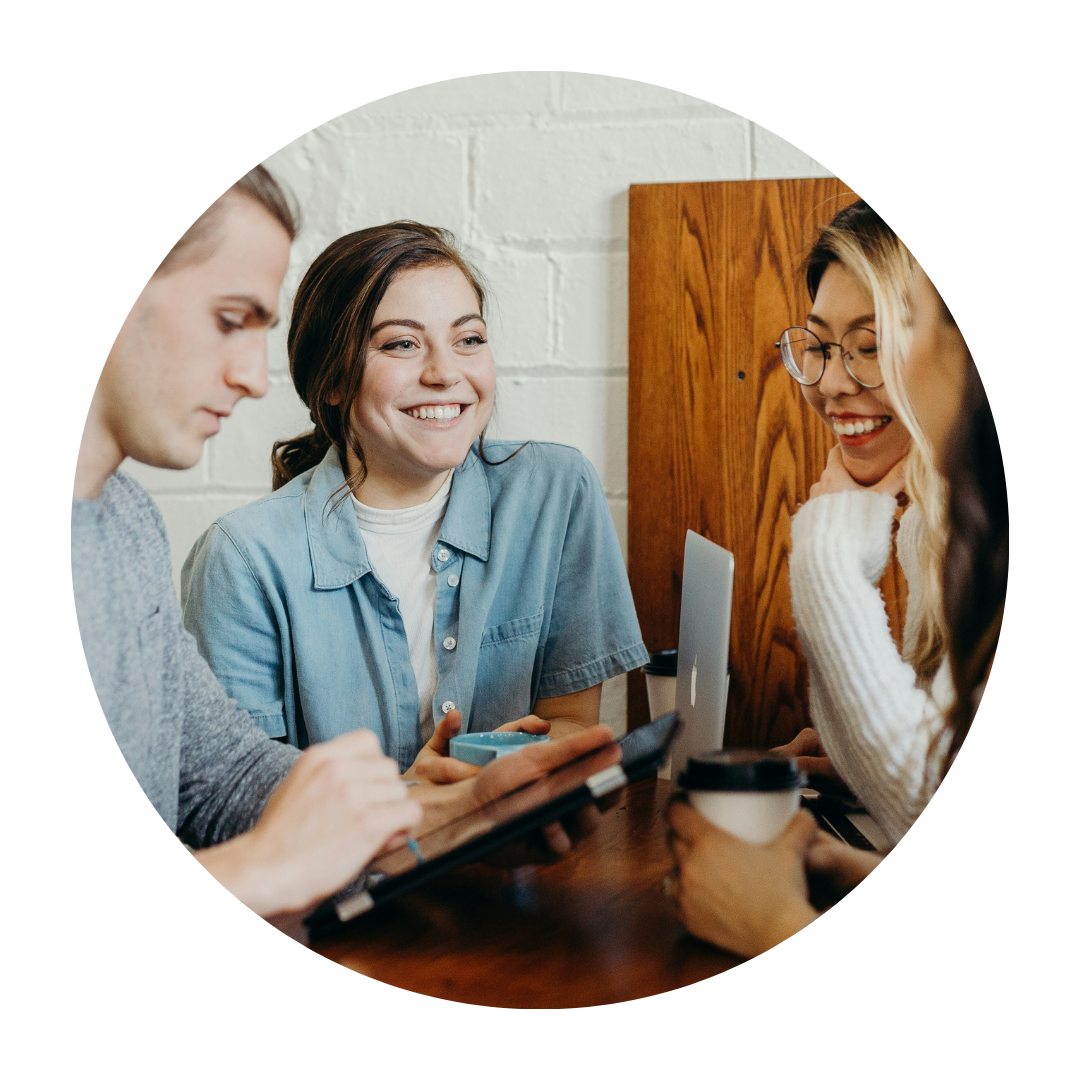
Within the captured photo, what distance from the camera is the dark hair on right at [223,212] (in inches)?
33.5

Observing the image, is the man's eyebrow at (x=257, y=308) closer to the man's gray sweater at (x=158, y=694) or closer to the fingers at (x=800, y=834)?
the man's gray sweater at (x=158, y=694)

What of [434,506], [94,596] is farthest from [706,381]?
[94,596]

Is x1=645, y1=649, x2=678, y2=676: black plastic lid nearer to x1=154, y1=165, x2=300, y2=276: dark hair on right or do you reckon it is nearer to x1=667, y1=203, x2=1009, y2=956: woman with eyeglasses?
x1=667, y1=203, x2=1009, y2=956: woman with eyeglasses

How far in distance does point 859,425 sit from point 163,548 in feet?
1.82

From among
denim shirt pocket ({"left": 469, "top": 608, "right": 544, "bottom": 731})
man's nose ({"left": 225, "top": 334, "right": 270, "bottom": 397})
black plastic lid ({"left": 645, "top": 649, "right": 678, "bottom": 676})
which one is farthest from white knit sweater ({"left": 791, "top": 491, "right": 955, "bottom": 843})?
man's nose ({"left": 225, "top": 334, "right": 270, "bottom": 397})

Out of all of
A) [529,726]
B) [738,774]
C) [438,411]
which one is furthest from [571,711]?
[438,411]

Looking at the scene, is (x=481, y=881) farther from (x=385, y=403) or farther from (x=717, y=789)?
(x=385, y=403)

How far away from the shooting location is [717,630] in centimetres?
86

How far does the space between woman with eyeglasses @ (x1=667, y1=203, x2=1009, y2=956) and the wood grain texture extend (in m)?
0.02

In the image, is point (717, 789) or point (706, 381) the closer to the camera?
point (717, 789)

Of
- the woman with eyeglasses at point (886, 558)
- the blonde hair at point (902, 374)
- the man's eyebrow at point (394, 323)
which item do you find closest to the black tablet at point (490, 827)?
the woman with eyeglasses at point (886, 558)

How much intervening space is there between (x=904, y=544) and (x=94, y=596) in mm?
618

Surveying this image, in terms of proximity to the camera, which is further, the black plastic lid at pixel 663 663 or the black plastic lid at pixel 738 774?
the black plastic lid at pixel 663 663

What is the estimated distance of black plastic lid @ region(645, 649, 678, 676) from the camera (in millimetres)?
891
